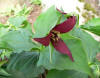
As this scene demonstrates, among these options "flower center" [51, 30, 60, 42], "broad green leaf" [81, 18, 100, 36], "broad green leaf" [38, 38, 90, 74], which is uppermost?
"flower center" [51, 30, 60, 42]

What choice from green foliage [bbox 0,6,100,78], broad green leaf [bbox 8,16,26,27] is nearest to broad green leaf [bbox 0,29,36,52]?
green foliage [bbox 0,6,100,78]

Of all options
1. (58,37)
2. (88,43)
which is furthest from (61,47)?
(88,43)

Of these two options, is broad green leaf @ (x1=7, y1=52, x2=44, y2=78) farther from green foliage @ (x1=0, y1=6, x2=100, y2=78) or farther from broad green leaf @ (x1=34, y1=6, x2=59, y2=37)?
broad green leaf @ (x1=34, y1=6, x2=59, y2=37)

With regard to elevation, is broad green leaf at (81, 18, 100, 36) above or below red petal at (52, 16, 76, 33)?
below

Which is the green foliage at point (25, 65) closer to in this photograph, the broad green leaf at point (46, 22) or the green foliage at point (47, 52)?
the green foliage at point (47, 52)

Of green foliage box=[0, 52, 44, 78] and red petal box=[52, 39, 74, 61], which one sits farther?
green foliage box=[0, 52, 44, 78]
